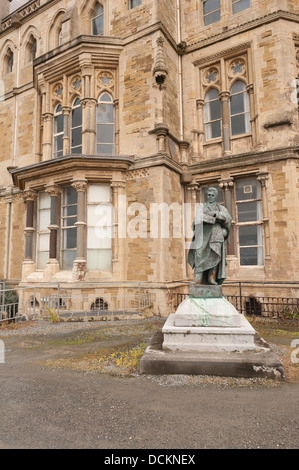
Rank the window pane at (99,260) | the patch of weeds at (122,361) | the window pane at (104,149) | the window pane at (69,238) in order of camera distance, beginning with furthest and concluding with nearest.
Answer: the window pane at (104,149)
the window pane at (69,238)
the window pane at (99,260)
the patch of weeds at (122,361)

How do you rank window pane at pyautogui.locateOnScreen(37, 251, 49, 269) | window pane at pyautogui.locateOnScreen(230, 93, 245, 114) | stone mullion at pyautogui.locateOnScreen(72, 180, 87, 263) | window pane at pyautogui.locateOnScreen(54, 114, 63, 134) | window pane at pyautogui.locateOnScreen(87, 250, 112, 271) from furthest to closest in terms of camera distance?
window pane at pyautogui.locateOnScreen(54, 114, 63, 134) → window pane at pyautogui.locateOnScreen(37, 251, 49, 269) → window pane at pyautogui.locateOnScreen(230, 93, 245, 114) → window pane at pyautogui.locateOnScreen(87, 250, 112, 271) → stone mullion at pyautogui.locateOnScreen(72, 180, 87, 263)

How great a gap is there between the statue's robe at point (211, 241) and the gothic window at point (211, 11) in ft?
36.2

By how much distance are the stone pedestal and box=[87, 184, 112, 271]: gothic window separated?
5.84 meters

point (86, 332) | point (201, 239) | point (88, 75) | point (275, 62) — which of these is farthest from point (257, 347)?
point (88, 75)

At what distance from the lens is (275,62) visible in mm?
9930

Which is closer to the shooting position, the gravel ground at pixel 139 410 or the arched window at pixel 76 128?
the gravel ground at pixel 139 410

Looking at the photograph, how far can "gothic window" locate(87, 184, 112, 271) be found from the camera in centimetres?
1015

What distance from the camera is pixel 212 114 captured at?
1154cm

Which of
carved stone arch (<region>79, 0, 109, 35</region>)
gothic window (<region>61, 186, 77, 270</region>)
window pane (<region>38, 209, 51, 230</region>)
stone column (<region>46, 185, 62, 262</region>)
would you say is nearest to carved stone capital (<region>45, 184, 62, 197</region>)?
stone column (<region>46, 185, 62, 262</region>)

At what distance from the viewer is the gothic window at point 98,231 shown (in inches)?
400

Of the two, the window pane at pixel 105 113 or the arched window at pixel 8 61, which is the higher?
the arched window at pixel 8 61

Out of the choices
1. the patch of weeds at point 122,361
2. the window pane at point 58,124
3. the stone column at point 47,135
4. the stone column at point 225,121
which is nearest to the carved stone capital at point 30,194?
the stone column at point 47,135

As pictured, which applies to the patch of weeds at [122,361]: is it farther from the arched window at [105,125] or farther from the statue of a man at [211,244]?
the arched window at [105,125]

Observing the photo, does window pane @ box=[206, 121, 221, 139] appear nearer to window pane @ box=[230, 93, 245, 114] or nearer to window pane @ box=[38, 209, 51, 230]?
window pane @ box=[230, 93, 245, 114]
